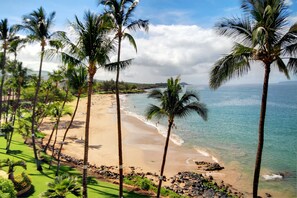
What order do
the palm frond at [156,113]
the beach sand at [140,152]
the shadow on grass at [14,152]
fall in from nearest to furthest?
the palm frond at [156,113] → the shadow on grass at [14,152] → the beach sand at [140,152]

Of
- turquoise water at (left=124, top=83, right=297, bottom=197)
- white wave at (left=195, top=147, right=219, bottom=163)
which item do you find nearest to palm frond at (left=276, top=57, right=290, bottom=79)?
turquoise water at (left=124, top=83, right=297, bottom=197)

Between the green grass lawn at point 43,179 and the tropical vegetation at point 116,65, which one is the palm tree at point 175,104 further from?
A: the green grass lawn at point 43,179

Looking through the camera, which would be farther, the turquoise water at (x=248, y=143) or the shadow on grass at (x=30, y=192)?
the turquoise water at (x=248, y=143)

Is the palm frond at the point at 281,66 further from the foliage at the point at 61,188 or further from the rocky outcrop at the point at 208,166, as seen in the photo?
the rocky outcrop at the point at 208,166

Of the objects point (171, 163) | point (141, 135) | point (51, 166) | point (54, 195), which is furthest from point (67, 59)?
point (141, 135)

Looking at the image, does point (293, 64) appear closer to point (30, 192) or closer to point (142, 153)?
point (30, 192)

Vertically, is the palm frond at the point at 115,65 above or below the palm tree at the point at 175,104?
above

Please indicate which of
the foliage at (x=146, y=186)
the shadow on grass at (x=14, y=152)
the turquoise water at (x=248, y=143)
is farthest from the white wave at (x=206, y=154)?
the shadow on grass at (x=14, y=152)

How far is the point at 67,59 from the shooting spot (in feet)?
45.3

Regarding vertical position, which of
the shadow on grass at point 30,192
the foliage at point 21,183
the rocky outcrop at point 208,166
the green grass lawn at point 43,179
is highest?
the foliage at point 21,183

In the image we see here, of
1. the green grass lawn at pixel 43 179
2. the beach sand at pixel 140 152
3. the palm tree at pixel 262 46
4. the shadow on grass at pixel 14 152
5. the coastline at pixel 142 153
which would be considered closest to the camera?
the palm tree at pixel 262 46

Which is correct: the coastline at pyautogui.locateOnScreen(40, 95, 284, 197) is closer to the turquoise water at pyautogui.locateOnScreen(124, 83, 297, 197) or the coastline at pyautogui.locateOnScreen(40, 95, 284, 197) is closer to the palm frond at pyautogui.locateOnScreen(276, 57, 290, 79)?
the turquoise water at pyautogui.locateOnScreen(124, 83, 297, 197)

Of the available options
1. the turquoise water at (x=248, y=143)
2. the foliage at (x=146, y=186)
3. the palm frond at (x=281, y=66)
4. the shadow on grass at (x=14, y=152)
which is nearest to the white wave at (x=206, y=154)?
the turquoise water at (x=248, y=143)

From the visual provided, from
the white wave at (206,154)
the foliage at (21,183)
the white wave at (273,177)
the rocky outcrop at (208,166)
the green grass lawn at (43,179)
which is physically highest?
the foliage at (21,183)
